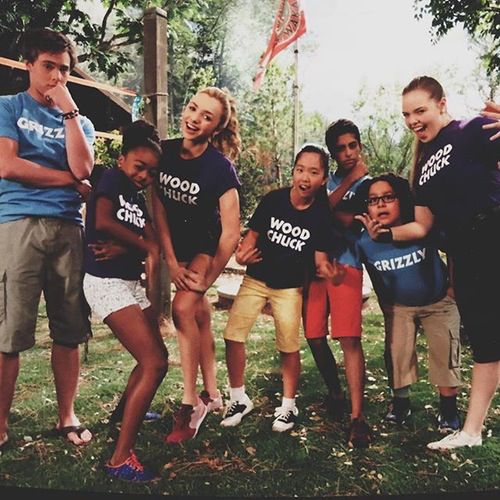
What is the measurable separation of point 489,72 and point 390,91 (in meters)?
2.67

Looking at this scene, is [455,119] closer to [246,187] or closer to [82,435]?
[82,435]

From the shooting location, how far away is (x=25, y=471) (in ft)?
6.97

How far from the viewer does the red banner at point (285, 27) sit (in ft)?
9.17

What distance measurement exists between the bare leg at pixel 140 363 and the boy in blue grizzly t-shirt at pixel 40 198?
1.26ft

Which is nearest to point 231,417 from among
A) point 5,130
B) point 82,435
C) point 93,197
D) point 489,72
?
point 82,435

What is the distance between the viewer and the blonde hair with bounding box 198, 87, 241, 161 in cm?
226

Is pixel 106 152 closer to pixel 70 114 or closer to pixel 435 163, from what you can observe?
pixel 70 114

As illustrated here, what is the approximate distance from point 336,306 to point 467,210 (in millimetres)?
702

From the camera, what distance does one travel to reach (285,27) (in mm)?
2941

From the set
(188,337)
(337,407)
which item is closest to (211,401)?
(188,337)

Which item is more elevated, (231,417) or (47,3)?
(47,3)

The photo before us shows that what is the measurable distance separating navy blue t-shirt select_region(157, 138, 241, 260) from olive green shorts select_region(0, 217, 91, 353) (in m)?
0.41

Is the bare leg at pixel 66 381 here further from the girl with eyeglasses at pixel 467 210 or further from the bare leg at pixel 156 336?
the girl with eyeglasses at pixel 467 210

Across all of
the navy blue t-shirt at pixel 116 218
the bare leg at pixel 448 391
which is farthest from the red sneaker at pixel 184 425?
the bare leg at pixel 448 391
